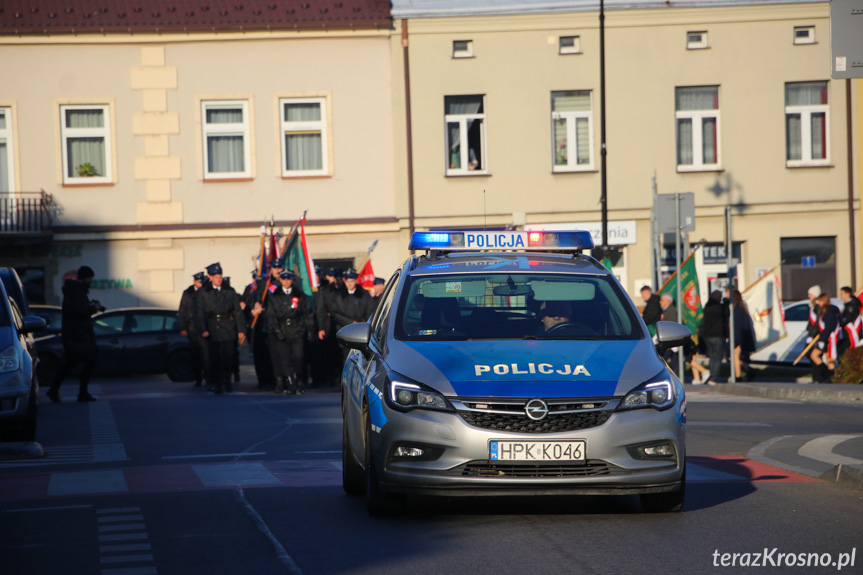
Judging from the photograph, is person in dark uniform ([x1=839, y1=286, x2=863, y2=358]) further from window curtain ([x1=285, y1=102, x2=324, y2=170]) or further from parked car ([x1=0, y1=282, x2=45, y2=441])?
window curtain ([x1=285, y1=102, x2=324, y2=170])

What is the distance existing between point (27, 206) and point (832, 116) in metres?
19.3

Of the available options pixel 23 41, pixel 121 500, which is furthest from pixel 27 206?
pixel 121 500

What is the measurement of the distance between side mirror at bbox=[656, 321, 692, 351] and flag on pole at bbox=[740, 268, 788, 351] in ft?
53.8

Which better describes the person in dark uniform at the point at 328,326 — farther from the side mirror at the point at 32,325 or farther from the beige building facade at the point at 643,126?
the beige building facade at the point at 643,126

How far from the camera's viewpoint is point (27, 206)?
29.5m

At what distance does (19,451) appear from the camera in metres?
11.1

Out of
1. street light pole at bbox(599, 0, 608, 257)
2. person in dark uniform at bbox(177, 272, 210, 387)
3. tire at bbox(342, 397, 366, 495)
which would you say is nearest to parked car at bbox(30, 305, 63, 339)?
person in dark uniform at bbox(177, 272, 210, 387)

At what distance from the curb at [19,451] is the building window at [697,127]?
21884 millimetres

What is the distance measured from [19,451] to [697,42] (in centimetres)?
2282

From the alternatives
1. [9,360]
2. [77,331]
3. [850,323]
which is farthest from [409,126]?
[9,360]

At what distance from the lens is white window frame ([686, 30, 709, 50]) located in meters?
30.1

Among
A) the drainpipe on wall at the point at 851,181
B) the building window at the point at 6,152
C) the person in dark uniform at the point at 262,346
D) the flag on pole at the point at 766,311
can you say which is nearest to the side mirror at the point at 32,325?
the person in dark uniform at the point at 262,346

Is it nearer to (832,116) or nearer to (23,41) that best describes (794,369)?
(832,116)

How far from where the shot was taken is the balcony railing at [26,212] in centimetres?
2934
